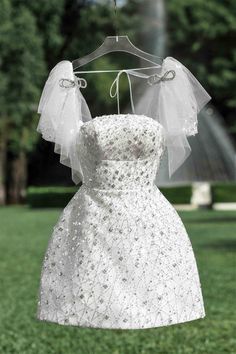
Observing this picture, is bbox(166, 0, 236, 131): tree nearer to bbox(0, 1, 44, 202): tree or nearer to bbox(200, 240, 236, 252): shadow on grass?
bbox(0, 1, 44, 202): tree

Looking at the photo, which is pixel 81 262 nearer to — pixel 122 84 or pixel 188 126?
pixel 188 126

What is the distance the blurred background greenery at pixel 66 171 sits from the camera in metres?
8.36

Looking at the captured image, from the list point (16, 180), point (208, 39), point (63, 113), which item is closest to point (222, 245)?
point (63, 113)

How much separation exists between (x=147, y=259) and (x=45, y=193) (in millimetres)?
28293

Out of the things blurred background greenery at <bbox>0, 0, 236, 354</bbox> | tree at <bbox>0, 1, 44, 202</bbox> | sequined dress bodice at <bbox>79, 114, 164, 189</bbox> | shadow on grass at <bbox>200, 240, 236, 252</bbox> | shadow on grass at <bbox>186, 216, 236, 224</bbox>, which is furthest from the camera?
tree at <bbox>0, 1, 44, 202</bbox>

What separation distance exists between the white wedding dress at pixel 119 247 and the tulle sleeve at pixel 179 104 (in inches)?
4.3

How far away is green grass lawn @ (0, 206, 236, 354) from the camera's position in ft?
25.8

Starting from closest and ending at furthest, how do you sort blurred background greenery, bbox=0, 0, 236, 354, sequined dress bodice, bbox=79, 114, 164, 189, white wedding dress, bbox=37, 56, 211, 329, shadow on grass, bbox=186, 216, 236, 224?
white wedding dress, bbox=37, 56, 211, 329, sequined dress bodice, bbox=79, 114, 164, 189, blurred background greenery, bbox=0, 0, 236, 354, shadow on grass, bbox=186, 216, 236, 224

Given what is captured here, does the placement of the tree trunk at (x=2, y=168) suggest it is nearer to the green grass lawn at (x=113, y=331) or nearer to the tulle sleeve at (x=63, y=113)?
the green grass lawn at (x=113, y=331)

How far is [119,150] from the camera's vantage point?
4.46m

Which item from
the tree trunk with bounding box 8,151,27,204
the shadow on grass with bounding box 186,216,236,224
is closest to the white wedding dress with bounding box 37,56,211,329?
the shadow on grass with bounding box 186,216,236,224

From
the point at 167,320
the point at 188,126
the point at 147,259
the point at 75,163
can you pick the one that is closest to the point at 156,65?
the point at 188,126

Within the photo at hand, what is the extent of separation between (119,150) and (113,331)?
4.66 m

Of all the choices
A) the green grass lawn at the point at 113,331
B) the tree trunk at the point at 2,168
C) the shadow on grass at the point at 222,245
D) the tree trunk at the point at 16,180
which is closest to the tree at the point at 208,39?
the tree trunk at the point at 16,180
